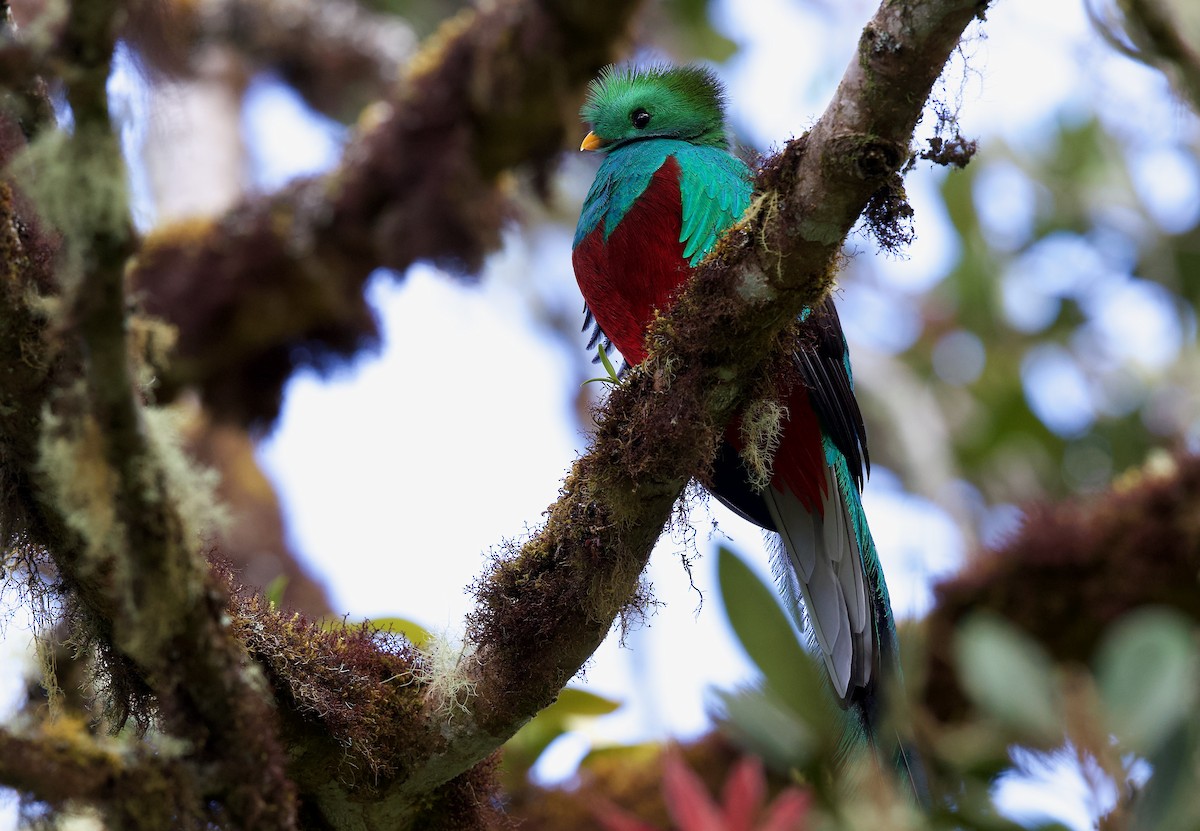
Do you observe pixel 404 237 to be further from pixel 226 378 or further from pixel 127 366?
pixel 127 366

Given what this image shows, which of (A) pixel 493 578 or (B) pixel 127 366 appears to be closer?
(B) pixel 127 366

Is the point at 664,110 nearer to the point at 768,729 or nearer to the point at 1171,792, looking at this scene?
the point at 768,729

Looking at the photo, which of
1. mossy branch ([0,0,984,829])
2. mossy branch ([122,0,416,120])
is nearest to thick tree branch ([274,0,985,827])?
mossy branch ([0,0,984,829])

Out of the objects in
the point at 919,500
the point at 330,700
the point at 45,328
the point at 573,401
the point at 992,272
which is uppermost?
the point at 573,401

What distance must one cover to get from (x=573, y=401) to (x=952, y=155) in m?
6.57

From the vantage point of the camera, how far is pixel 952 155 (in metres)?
2.07

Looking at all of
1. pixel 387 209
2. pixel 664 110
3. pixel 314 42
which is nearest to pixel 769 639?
pixel 664 110

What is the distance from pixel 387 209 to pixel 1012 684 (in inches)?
153

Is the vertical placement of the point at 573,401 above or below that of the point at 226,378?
above

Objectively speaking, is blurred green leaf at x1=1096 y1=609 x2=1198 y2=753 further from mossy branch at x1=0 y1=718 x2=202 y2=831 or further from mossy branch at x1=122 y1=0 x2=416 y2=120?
mossy branch at x1=122 y1=0 x2=416 y2=120

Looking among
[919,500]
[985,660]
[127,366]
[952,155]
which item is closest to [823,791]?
[985,660]

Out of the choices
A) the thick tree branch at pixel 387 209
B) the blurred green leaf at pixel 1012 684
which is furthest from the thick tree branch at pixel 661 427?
the thick tree branch at pixel 387 209

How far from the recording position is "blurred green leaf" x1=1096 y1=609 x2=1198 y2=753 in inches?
87.4

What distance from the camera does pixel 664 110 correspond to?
139 inches
